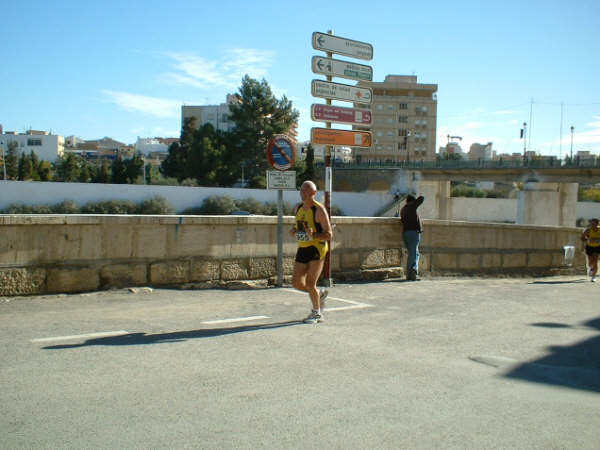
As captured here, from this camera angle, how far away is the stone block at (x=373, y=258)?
420 inches

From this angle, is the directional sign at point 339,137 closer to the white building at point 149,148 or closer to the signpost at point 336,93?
the signpost at point 336,93

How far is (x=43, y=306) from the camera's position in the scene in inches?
271

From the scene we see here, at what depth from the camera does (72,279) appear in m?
7.74

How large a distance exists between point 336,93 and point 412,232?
3.24m

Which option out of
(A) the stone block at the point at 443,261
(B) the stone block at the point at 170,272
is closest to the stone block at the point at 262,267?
(B) the stone block at the point at 170,272

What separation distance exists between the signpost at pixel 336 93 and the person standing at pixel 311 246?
2.60 meters

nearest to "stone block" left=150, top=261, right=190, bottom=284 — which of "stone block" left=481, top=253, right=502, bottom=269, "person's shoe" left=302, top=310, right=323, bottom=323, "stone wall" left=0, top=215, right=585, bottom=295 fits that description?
"stone wall" left=0, top=215, right=585, bottom=295

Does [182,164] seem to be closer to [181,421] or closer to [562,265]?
[562,265]

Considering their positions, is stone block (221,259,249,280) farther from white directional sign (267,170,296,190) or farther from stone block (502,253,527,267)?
stone block (502,253,527,267)

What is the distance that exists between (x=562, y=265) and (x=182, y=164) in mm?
75076

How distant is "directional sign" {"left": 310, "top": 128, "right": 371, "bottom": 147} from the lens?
30.5ft

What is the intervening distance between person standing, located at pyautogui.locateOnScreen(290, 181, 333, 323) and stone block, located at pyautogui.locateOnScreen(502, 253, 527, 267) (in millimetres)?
8739

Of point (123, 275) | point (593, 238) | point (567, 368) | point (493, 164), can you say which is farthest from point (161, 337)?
point (493, 164)

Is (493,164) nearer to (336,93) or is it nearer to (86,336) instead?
(336,93)
